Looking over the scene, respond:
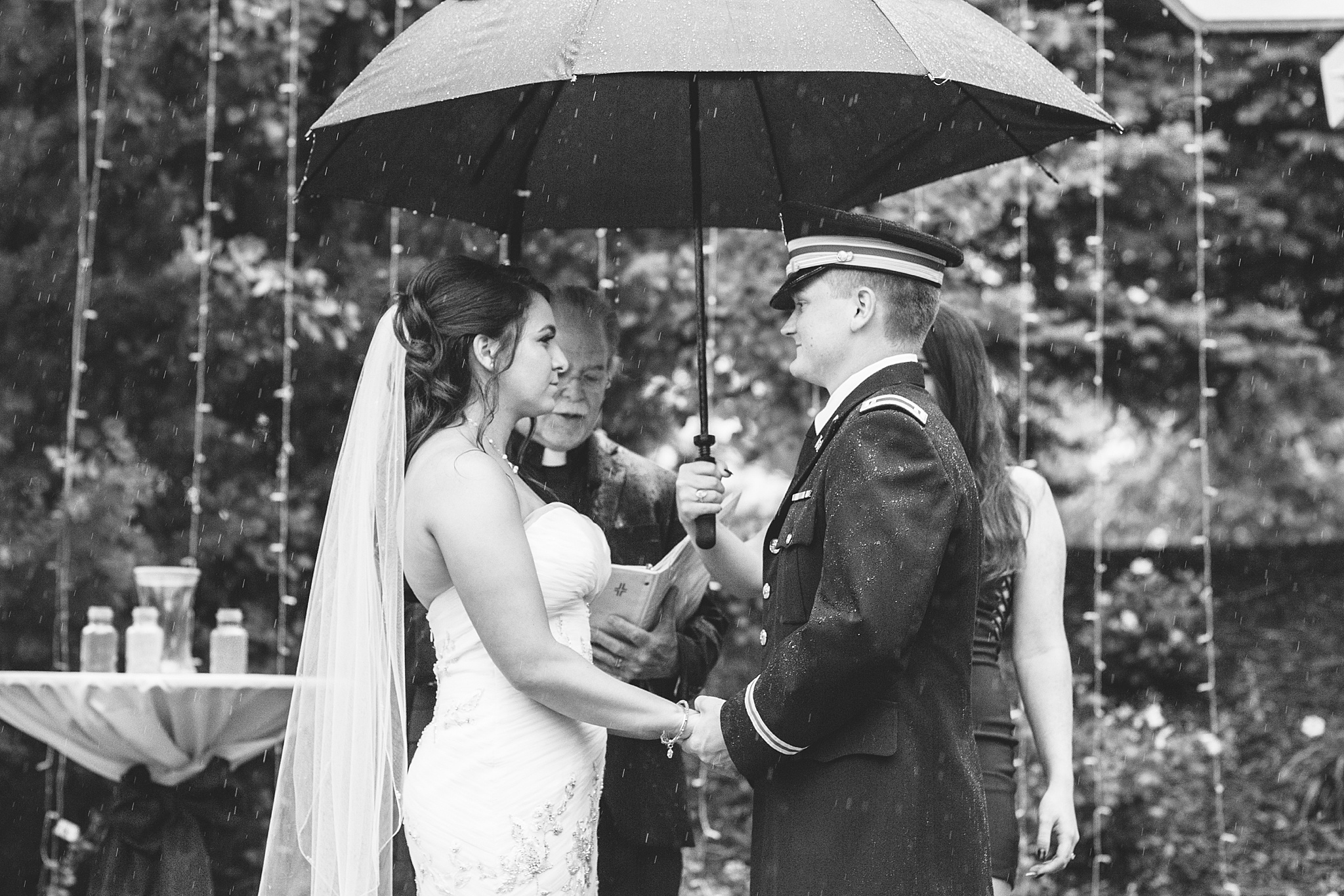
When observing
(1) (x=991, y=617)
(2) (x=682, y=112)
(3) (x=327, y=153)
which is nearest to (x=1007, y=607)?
(1) (x=991, y=617)

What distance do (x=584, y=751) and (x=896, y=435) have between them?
100cm

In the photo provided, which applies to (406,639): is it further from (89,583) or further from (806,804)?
(89,583)

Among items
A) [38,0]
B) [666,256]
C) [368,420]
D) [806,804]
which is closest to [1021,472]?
[806,804]

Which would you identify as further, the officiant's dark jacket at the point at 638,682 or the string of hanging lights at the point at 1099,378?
the string of hanging lights at the point at 1099,378

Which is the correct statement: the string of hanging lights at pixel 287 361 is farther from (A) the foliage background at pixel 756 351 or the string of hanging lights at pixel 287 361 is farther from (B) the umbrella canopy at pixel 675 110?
(B) the umbrella canopy at pixel 675 110

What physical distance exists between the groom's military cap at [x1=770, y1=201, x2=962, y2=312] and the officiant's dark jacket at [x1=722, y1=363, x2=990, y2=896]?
0.65 feet

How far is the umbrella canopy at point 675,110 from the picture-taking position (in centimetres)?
256

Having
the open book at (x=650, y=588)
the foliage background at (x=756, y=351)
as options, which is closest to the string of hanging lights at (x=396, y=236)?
the foliage background at (x=756, y=351)

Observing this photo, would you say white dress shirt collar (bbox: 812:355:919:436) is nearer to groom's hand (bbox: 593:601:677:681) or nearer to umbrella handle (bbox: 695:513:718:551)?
umbrella handle (bbox: 695:513:718:551)

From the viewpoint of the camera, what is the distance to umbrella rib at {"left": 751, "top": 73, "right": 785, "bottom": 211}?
3.57 m

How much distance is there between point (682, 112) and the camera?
3.71 meters

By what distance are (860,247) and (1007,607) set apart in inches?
40.7

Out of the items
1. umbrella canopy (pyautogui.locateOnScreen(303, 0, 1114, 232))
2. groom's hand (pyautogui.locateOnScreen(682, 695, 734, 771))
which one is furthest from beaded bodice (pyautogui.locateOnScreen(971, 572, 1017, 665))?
umbrella canopy (pyautogui.locateOnScreen(303, 0, 1114, 232))

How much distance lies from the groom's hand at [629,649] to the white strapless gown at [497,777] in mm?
476
